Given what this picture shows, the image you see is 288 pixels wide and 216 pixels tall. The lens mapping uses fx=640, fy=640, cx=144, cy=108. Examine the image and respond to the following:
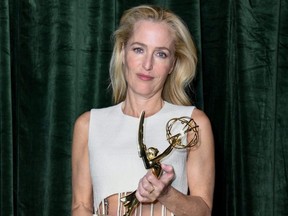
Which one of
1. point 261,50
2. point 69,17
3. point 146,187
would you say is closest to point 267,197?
point 261,50

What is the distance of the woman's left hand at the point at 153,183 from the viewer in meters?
1.37

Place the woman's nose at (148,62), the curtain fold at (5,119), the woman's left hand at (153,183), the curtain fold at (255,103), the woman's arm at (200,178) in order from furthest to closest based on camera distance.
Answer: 1. the curtain fold at (5,119)
2. the curtain fold at (255,103)
3. the woman's nose at (148,62)
4. the woman's arm at (200,178)
5. the woman's left hand at (153,183)

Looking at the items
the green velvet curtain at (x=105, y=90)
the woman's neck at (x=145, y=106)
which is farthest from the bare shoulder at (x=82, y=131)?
the green velvet curtain at (x=105, y=90)

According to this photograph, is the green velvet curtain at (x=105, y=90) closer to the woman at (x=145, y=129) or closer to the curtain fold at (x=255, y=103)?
the curtain fold at (x=255, y=103)

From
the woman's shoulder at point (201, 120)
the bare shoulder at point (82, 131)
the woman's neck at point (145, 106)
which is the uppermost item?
the woman's neck at point (145, 106)

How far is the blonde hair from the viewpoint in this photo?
1.79m

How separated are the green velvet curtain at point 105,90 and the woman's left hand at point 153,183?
2.10 ft

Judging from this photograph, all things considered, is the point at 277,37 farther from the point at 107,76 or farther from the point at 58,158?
the point at 58,158

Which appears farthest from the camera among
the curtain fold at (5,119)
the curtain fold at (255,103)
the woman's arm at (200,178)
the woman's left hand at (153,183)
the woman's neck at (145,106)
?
the curtain fold at (5,119)

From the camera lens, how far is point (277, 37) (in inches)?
76.2

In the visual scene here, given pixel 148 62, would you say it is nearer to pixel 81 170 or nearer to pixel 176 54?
pixel 176 54

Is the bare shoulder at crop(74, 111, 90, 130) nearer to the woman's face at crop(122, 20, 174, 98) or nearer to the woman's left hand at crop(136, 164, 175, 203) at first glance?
the woman's face at crop(122, 20, 174, 98)

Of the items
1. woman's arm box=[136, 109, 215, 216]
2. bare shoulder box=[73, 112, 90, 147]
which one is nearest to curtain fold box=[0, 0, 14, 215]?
bare shoulder box=[73, 112, 90, 147]

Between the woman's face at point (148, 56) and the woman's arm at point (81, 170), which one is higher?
the woman's face at point (148, 56)
